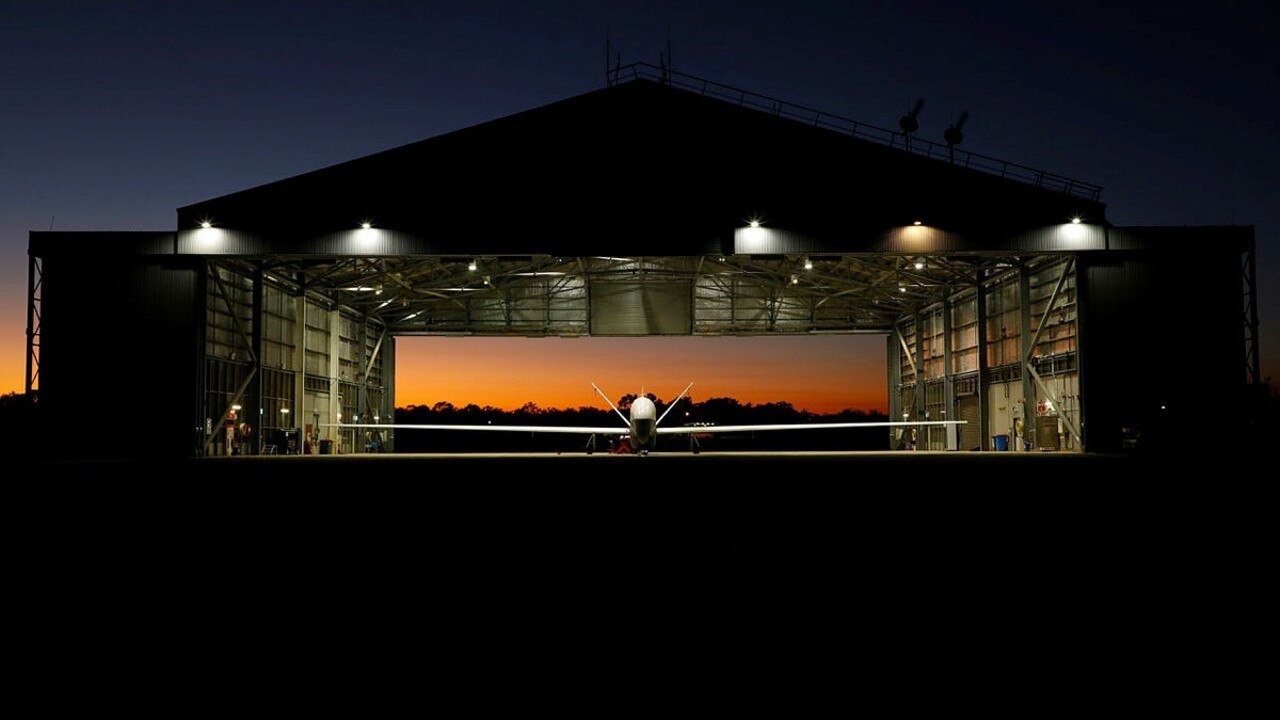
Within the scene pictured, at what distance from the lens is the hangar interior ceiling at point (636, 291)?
42.6 m

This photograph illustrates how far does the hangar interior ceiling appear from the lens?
42.6 m

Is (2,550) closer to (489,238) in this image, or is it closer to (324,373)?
(489,238)

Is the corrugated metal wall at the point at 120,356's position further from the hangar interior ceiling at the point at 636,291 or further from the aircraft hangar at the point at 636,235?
the hangar interior ceiling at the point at 636,291

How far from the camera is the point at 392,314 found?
182 ft

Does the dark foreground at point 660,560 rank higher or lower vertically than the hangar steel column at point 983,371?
lower

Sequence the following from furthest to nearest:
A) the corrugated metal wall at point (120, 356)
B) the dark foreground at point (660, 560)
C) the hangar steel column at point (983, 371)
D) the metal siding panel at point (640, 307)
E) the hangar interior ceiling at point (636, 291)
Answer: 1. the metal siding panel at point (640, 307)
2. the hangar steel column at point (983, 371)
3. the hangar interior ceiling at point (636, 291)
4. the corrugated metal wall at point (120, 356)
5. the dark foreground at point (660, 560)

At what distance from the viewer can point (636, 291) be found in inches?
1841

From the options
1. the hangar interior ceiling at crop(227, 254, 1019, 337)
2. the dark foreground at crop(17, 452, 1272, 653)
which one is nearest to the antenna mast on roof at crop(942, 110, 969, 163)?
the hangar interior ceiling at crop(227, 254, 1019, 337)

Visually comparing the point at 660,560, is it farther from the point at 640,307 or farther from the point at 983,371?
the point at 640,307

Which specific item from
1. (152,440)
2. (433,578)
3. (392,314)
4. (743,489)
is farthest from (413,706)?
(392,314)

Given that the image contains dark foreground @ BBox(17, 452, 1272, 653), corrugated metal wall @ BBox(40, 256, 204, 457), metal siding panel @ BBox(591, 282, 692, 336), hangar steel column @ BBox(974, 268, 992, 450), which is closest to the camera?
dark foreground @ BBox(17, 452, 1272, 653)

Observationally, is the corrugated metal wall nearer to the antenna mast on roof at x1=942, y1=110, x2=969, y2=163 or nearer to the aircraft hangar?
the aircraft hangar

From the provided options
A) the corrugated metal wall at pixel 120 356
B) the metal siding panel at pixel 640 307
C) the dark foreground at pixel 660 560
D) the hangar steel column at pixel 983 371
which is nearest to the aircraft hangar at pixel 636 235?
the corrugated metal wall at pixel 120 356

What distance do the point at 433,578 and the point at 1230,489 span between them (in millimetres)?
11743
